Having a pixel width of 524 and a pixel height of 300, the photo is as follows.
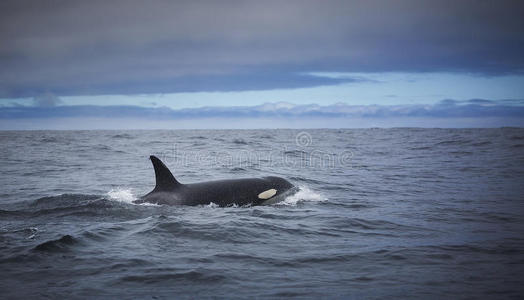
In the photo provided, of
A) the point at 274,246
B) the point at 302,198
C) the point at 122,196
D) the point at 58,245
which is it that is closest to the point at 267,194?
the point at 302,198

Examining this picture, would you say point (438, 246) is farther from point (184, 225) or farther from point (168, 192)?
point (168, 192)

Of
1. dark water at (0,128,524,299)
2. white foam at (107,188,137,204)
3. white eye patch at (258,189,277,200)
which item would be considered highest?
white eye patch at (258,189,277,200)

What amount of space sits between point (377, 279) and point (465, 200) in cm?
668

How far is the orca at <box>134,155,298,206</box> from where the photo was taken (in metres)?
9.60

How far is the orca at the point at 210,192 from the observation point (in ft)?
31.5

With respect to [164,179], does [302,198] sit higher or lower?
lower

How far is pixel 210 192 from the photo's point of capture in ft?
32.1

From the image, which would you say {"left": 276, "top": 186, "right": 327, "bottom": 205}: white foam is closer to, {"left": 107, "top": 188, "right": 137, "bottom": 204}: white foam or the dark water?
the dark water
